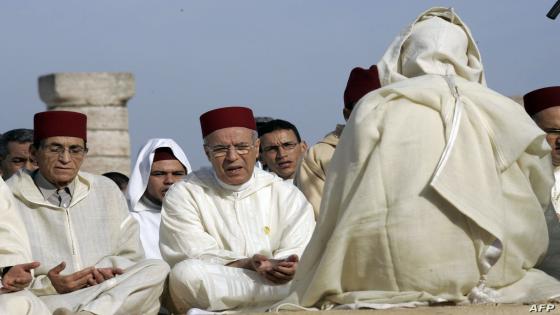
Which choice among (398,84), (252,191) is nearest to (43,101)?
(252,191)

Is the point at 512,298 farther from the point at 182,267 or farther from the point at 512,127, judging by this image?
the point at 182,267

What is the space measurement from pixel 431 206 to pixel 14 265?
8.01 ft

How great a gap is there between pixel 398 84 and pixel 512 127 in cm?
70

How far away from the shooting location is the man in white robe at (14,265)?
27.2ft

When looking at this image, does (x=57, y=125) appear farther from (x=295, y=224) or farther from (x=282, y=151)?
(x=282, y=151)

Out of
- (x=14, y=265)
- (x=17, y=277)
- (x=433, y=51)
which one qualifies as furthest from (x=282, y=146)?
(x=17, y=277)

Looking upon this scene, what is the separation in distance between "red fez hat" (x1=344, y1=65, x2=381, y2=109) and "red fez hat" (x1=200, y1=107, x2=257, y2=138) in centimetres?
90

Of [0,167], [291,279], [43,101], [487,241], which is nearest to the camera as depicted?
[487,241]

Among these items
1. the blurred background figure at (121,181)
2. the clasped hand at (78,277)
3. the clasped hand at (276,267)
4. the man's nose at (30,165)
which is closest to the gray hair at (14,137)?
the man's nose at (30,165)

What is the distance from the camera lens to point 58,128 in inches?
379

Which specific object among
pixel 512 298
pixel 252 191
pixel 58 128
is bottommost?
pixel 512 298

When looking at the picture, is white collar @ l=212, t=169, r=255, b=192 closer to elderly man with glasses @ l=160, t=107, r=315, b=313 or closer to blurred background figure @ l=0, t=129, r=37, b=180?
elderly man with glasses @ l=160, t=107, r=315, b=313

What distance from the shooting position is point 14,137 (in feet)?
39.9

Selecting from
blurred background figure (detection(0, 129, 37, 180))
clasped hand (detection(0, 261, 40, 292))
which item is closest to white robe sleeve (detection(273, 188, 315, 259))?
clasped hand (detection(0, 261, 40, 292))
